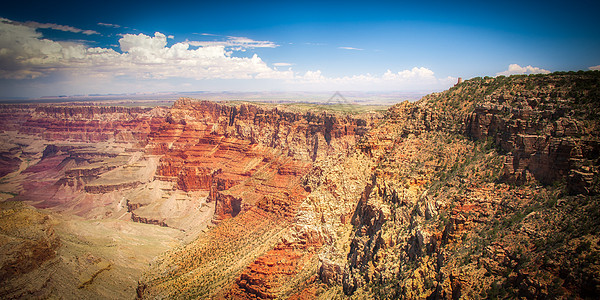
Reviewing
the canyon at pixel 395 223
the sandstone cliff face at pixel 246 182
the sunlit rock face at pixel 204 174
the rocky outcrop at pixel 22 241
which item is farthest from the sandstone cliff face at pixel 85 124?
the rocky outcrop at pixel 22 241

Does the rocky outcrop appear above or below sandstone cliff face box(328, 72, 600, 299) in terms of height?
below

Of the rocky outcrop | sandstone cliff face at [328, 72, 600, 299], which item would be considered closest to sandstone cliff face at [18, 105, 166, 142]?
the rocky outcrop

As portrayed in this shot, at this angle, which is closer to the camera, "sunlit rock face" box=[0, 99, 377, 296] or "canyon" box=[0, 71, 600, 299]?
"canyon" box=[0, 71, 600, 299]

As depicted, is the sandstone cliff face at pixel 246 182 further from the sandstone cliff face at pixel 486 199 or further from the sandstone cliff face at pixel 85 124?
the sandstone cliff face at pixel 85 124

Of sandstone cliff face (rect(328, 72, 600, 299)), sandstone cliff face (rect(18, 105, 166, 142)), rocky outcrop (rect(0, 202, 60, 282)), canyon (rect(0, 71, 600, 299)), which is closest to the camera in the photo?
sandstone cliff face (rect(328, 72, 600, 299))

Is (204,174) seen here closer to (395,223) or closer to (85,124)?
(395,223)

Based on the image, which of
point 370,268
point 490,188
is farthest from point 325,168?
point 490,188

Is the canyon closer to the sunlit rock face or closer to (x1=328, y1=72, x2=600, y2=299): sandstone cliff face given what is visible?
(x1=328, y1=72, x2=600, y2=299): sandstone cliff face

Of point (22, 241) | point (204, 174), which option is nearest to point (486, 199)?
point (22, 241)
